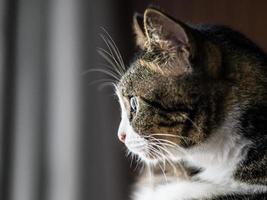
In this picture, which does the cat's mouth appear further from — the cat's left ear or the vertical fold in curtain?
the vertical fold in curtain

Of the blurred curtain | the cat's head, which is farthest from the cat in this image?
the blurred curtain

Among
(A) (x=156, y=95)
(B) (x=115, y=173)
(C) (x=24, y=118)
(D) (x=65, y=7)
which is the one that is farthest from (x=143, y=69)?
(B) (x=115, y=173)

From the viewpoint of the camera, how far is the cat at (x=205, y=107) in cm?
89

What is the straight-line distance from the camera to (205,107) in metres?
0.90

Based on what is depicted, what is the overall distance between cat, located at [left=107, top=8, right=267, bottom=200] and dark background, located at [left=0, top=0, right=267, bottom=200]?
0.51 m

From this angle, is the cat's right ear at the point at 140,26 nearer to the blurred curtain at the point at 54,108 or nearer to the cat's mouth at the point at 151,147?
the cat's mouth at the point at 151,147

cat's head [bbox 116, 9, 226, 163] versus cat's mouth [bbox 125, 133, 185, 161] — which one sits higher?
cat's head [bbox 116, 9, 226, 163]

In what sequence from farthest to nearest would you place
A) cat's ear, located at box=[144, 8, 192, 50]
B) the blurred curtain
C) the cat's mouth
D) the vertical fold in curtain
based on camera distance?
the vertical fold in curtain < the blurred curtain < the cat's mouth < cat's ear, located at box=[144, 8, 192, 50]

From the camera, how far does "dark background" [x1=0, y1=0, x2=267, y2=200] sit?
137cm

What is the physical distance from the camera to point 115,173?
1805 mm

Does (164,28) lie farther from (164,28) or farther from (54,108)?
(54,108)

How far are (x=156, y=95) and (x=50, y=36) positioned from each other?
0.67 m

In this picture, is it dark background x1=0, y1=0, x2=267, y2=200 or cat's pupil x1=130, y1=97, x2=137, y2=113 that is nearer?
cat's pupil x1=130, y1=97, x2=137, y2=113

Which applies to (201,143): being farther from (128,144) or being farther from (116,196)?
(116,196)
